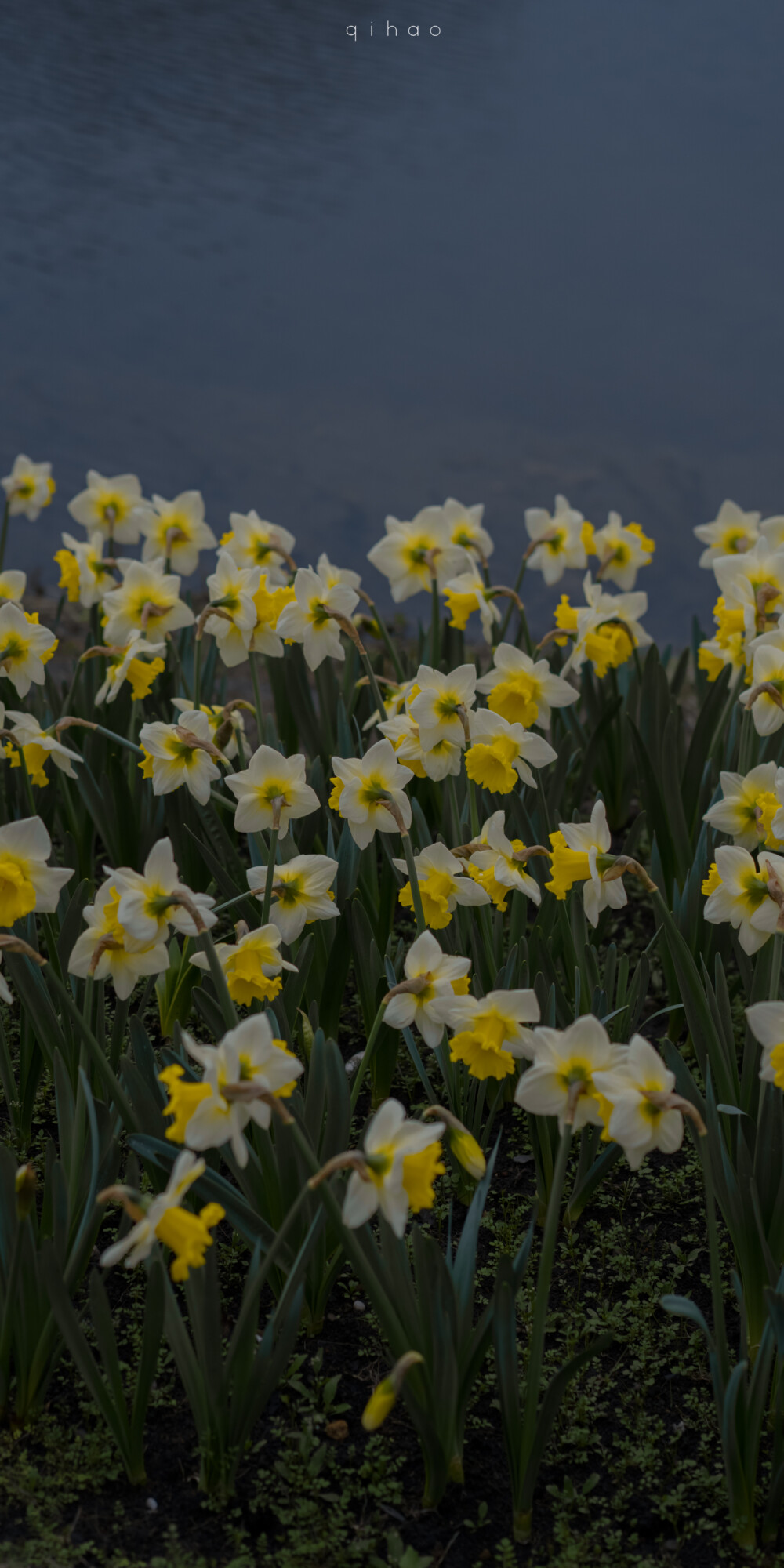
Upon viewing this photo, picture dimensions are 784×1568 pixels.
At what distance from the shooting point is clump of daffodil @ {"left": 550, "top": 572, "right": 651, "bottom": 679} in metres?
3.04

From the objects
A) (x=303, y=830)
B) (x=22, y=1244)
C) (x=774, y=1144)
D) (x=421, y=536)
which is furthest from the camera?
(x=421, y=536)

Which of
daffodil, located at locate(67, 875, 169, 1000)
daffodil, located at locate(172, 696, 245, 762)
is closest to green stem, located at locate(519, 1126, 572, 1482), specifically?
daffodil, located at locate(67, 875, 169, 1000)

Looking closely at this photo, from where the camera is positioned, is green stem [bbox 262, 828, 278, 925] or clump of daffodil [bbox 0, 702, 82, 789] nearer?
green stem [bbox 262, 828, 278, 925]

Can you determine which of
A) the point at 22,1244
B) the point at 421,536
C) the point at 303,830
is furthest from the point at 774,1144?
the point at 421,536

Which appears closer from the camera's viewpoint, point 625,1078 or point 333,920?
point 625,1078

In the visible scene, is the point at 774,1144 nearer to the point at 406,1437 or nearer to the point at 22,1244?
the point at 406,1437

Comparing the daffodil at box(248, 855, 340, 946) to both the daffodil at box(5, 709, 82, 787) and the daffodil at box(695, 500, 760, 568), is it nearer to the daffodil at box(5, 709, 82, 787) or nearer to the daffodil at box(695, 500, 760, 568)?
the daffodil at box(5, 709, 82, 787)

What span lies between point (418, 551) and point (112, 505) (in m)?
1.16

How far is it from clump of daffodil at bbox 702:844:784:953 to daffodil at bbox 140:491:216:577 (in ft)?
7.39

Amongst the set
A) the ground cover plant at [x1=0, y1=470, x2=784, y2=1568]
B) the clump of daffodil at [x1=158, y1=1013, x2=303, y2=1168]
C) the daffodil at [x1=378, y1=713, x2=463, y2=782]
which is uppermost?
the clump of daffodil at [x1=158, y1=1013, x2=303, y2=1168]

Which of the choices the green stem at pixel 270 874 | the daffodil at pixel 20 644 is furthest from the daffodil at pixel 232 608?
the green stem at pixel 270 874

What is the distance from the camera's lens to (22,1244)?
1687mm

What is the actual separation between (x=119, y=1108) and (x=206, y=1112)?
61 centimetres

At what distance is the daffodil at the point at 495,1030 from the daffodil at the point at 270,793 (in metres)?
0.54
